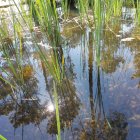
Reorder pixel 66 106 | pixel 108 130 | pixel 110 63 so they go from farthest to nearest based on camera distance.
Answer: pixel 110 63 → pixel 66 106 → pixel 108 130

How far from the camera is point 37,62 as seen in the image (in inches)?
111

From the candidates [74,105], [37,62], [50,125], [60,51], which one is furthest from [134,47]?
[50,125]

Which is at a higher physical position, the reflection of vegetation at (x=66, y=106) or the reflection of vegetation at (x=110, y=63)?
the reflection of vegetation at (x=110, y=63)

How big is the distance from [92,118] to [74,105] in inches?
8.8

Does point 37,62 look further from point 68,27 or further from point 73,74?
point 68,27

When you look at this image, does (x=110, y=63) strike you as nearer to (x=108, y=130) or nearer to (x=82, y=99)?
(x=82, y=99)

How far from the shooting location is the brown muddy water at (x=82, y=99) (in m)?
1.77

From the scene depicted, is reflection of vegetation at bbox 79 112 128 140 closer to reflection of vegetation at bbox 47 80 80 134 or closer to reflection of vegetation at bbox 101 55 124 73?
reflection of vegetation at bbox 47 80 80 134

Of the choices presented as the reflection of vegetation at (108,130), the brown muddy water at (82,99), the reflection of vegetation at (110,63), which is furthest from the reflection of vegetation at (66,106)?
the reflection of vegetation at (110,63)

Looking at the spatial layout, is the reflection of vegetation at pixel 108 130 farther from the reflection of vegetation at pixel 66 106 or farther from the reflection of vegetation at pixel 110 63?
the reflection of vegetation at pixel 110 63

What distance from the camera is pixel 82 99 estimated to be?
208cm

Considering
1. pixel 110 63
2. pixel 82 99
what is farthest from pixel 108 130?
pixel 110 63

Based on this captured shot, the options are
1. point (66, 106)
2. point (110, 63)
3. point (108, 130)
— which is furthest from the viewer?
point (110, 63)

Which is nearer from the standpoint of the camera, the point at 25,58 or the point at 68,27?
the point at 25,58
